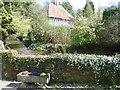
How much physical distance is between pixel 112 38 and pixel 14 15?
432 centimetres

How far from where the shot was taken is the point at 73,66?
10.0 ft

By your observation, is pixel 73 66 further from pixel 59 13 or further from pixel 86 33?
pixel 59 13

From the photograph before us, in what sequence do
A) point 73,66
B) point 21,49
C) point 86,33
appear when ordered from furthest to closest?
point 21,49 → point 86,33 → point 73,66

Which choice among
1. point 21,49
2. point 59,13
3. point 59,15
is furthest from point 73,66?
point 59,15

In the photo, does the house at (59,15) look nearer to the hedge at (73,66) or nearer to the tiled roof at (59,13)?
the tiled roof at (59,13)

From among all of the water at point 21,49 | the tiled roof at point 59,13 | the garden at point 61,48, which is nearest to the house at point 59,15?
the tiled roof at point 59,13

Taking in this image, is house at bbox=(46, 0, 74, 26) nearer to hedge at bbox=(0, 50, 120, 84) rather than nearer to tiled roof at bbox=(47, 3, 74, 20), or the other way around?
tiled roof at bbox=(47, 3, 74, 20)

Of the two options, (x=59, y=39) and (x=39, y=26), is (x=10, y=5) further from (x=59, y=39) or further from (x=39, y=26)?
(x=59, y=39)

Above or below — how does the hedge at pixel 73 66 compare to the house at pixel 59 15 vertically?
below

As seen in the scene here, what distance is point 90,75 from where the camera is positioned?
306 cm

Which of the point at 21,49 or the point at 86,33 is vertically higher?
the point at 86,33

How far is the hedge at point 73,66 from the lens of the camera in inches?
116

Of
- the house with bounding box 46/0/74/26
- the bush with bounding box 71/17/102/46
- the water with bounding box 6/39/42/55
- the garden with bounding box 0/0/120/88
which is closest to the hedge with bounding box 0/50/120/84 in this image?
the garden with bounding box 0/0/120/88

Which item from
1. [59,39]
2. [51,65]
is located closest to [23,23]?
[59,39]
